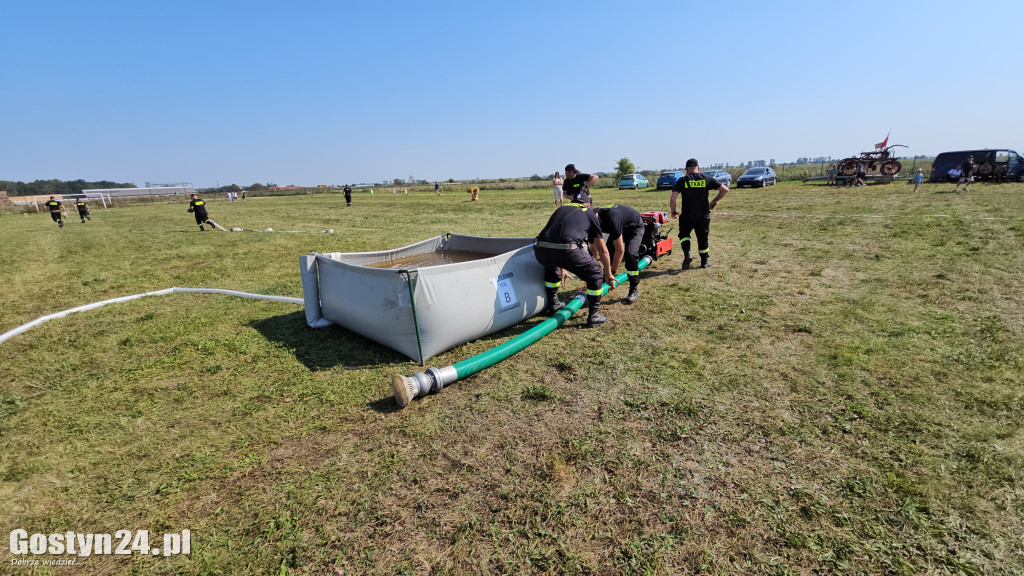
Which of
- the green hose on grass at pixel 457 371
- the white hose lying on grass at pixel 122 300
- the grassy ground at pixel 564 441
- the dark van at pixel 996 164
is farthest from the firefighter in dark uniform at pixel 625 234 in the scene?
the dark van at pixel 996 164

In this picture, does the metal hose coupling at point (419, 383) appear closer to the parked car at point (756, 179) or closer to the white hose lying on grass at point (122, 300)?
the white hose lying on grass at point (122, 300)

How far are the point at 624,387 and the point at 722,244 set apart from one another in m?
7.59

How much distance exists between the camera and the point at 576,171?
562 centimetres

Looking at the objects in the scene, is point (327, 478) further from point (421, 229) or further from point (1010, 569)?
point (421, 229)

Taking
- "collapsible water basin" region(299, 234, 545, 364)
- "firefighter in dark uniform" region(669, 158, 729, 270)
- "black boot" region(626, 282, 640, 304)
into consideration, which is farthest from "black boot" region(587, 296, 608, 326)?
"firefighter in dark uniform" region(669, 158, 729, 270)

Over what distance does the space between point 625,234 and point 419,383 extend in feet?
12.6

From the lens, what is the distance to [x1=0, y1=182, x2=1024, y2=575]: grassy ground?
2.09 metres

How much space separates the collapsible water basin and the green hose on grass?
0.41 m

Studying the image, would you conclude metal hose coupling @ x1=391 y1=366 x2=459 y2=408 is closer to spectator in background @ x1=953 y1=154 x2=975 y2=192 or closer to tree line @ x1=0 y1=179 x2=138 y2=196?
spectator in background @ x1=953 y1=154 x2=975 y2=192

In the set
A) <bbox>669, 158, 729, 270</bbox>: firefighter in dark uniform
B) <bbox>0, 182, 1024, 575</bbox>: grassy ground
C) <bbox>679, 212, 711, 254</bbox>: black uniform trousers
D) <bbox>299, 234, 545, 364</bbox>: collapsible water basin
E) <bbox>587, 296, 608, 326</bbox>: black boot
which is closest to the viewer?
<bbox>0, 182, 1024, 575</bbox>: grassy ground

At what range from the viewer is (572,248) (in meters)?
4.55

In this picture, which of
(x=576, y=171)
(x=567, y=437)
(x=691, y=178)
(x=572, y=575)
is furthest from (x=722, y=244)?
(x=572, y=575)

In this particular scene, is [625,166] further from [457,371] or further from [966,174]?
[457,371]

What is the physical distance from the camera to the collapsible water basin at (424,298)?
3.84 metres
